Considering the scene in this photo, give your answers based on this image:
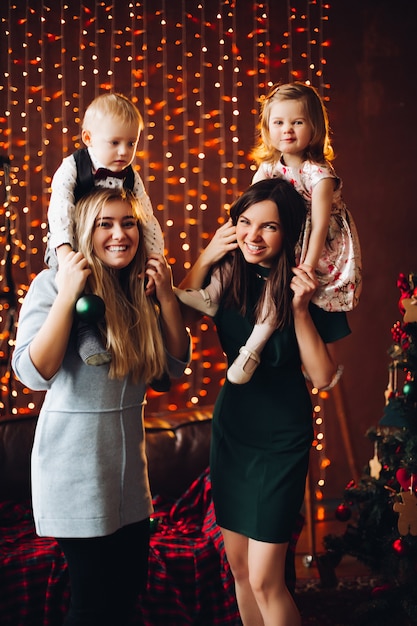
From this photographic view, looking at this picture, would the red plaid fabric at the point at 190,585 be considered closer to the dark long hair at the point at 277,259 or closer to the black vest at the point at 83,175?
the dark long hair at the point at 277,259

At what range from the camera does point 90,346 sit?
186 centimetres

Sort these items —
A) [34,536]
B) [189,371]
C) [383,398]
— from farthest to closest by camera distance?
[383,398]
[189,371]
[34,536]

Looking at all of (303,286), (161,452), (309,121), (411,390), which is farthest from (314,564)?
(309,121)

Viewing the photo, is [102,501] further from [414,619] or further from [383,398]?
[383,398]

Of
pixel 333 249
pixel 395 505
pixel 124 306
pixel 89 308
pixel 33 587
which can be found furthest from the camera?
pixel 395 505

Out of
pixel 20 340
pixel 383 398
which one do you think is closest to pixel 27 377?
pixel 20 340

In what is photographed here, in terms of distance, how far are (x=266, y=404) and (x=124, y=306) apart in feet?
1.60

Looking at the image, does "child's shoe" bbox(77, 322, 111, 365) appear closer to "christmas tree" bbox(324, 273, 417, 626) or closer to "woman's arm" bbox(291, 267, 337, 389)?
"woman's arm" bbox(291, 267, 337, 389)

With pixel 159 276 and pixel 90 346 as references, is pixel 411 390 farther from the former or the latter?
pixel 90 346

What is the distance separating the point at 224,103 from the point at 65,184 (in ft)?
7.81

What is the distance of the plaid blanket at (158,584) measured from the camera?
250cm

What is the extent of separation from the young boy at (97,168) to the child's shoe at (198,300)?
0.47 feet

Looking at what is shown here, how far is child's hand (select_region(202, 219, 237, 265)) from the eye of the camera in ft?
6.98

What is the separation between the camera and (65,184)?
1991mm
